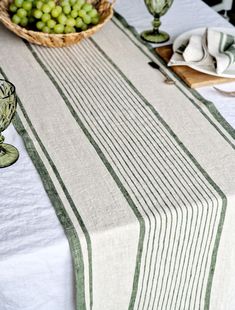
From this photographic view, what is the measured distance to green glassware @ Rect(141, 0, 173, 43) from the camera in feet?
4.71

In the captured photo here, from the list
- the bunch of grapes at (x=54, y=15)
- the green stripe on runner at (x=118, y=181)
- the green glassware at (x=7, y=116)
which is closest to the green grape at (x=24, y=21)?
the bunch of grapes at (x=54, y=15)

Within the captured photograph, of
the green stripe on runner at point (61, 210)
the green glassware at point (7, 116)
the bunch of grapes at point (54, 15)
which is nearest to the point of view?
the green stripe on runner at point (61, 210)

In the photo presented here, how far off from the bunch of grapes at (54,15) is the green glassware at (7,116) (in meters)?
0.32

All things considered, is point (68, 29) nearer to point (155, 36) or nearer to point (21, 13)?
point (21, 13)

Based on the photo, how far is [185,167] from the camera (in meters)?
1.04

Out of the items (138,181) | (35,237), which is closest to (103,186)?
(138,181)

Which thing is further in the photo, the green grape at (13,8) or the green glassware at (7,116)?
the green grape at (13,8)

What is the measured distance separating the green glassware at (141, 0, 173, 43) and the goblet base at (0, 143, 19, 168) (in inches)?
21.9

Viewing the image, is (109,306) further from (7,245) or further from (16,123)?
(16,123)

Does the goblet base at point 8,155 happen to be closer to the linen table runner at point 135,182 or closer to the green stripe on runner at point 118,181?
the linen table runner at point 135,182

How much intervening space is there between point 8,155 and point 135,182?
0.83ft

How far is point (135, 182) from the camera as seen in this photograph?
1004 mm

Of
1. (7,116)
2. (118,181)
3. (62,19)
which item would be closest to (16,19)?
(62,19)

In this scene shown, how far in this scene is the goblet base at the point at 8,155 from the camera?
3.43 feet
